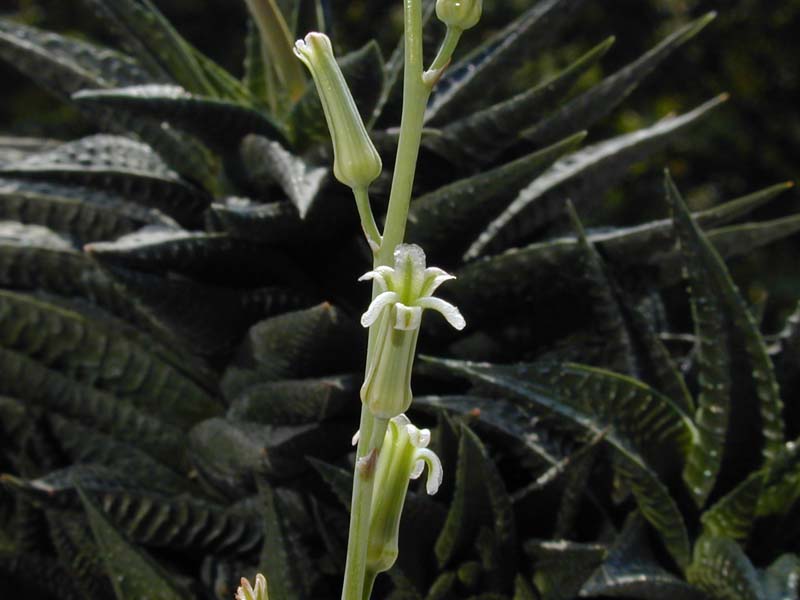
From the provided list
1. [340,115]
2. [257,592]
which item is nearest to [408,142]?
[340,115]

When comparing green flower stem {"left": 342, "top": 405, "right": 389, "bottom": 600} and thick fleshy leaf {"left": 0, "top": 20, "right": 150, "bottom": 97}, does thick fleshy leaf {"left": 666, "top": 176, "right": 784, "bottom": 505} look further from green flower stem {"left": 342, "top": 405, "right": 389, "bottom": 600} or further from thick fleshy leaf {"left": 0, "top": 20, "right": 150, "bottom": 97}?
thick fleshy leaf {"left": 0, "top": 20, "right": 150, "bottom": 97}

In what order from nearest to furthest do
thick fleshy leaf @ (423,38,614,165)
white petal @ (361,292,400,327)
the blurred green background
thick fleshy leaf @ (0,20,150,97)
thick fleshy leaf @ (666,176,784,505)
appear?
white petal @ (361,292,400,327), thick fleshy leaf @ (666,176,784,505), thick fleshy leaf @ (423,38,614,165), thick fleshy leaf @ (0,20,150,97), the blurred green background

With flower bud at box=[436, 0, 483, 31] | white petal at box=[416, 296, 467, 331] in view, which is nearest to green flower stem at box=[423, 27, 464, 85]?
flower bud at box=[436, 0, 483, 31]

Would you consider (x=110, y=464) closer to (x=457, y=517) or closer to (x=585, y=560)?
(x=457, y=517)

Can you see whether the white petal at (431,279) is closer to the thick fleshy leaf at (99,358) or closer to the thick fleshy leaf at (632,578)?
the thick fleshy leaf at (632,578)

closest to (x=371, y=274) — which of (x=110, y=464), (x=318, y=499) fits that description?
(x=318, y=499)

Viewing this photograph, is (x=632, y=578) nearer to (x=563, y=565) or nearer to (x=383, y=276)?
(x=563, y=565)

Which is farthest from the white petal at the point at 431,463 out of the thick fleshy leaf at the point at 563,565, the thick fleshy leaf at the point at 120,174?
the thick fleshy leaf at the point at 120,174
